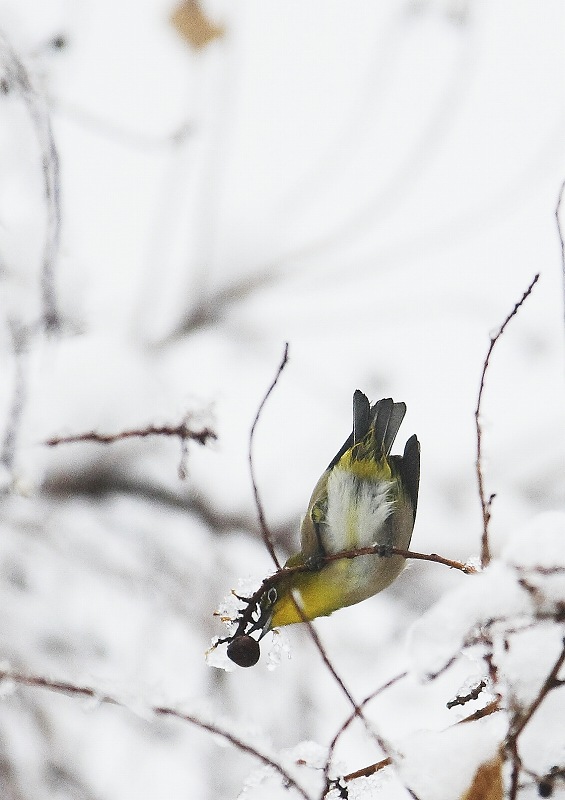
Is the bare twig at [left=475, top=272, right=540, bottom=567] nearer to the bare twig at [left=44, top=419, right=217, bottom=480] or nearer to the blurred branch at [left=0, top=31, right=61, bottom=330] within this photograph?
the bare twig at [left=44, top=419, right=217, bottom=480]

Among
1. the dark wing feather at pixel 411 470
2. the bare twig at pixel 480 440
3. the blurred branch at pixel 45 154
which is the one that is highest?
the blurred branch at pixel 45 154

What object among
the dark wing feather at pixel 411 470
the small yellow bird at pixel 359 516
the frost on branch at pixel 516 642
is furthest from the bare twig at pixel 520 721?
the dark wing feather at pixel 411 470

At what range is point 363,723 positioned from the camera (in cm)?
106

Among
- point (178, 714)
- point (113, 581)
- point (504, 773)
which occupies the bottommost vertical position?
point (504, 773)

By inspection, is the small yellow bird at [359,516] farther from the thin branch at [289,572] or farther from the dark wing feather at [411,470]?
the thin branch at [289,572]

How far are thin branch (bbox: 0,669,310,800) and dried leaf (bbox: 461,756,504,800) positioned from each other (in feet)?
0.69

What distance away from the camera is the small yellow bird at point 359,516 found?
7.40ft

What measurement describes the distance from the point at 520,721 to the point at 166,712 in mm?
450

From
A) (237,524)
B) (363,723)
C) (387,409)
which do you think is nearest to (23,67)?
(387,409)

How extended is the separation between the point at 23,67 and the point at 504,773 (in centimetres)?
166

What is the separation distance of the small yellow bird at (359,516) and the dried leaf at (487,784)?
1.00 metres

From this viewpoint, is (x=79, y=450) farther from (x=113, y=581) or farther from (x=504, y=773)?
(x=504, y=773)

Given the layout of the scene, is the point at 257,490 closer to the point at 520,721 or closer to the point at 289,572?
the point at 289,572

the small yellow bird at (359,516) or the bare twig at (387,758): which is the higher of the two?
the small yellow bird at (359,516)
